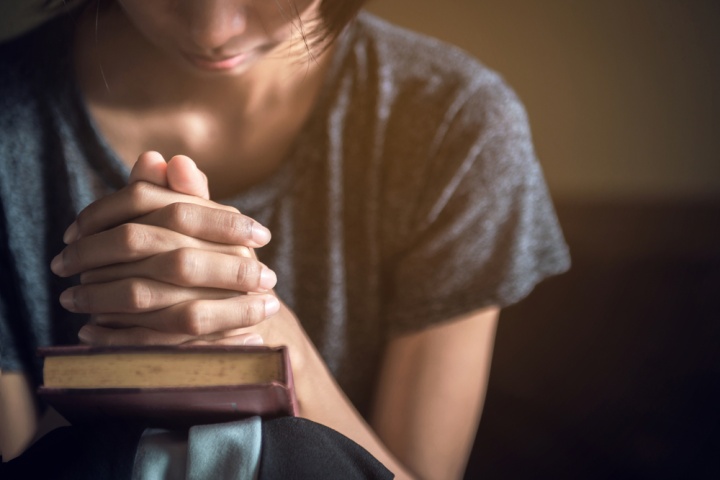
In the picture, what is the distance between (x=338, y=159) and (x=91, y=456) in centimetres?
29

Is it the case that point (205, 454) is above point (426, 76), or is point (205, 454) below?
below

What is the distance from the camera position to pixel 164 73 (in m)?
0.51

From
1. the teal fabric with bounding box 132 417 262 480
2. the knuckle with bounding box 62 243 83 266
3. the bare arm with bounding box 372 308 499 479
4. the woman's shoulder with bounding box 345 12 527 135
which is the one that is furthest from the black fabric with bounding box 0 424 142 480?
the woman's shoulder with bounding box 345 12 527 135

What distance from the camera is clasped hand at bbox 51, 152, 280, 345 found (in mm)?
420

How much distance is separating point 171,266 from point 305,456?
14 cm

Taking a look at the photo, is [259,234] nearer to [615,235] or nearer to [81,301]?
[81,301]

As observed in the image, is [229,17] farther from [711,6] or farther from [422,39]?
[711,6]

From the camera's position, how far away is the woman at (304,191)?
46 cm

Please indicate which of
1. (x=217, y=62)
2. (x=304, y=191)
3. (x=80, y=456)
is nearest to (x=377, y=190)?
(x=304, y=191)

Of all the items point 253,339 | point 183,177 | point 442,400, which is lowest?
point 442,400

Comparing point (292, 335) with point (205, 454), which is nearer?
point (205, 454)

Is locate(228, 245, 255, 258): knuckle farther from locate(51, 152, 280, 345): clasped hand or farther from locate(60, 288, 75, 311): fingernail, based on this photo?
locate(60, 288, 75, 311): fingernail

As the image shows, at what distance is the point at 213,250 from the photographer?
43 centimetres

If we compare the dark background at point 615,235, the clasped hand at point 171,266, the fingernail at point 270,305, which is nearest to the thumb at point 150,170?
the clasped hand at point 171,266
